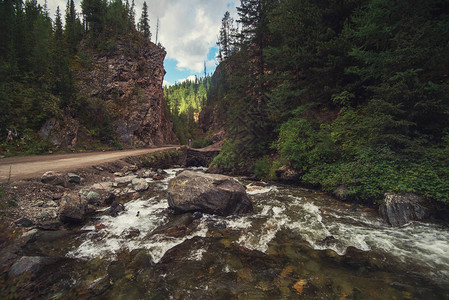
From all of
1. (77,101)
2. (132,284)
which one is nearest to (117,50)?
(77,101)

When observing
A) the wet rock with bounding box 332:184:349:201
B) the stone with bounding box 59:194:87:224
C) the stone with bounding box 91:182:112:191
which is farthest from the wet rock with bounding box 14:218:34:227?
the wet rock with bounding box 332:184:349:201

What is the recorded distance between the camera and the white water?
4117 millimetres

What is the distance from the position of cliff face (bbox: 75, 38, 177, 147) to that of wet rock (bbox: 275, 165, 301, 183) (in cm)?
2447

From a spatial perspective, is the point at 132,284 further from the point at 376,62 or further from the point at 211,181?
the point at 376,62

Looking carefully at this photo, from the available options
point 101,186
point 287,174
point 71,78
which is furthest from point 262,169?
point 71,78

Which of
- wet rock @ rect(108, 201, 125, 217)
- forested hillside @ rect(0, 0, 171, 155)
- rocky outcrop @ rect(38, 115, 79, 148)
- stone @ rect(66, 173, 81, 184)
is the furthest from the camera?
rocky outcrop @ rect(38, 115, 79, 148)

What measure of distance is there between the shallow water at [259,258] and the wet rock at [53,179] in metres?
3.17

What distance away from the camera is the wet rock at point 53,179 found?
6.82m

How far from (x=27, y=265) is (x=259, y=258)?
179 inches

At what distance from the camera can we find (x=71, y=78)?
20016mm

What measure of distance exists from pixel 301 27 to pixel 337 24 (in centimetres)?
262

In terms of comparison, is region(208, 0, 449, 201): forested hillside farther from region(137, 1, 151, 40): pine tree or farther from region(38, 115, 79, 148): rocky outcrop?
region(137, 1, 151, 40): pine tree

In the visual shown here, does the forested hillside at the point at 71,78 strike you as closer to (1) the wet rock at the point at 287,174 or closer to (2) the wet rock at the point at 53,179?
(2) the wet rock at the point at 53,179

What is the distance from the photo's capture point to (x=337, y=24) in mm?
11898
